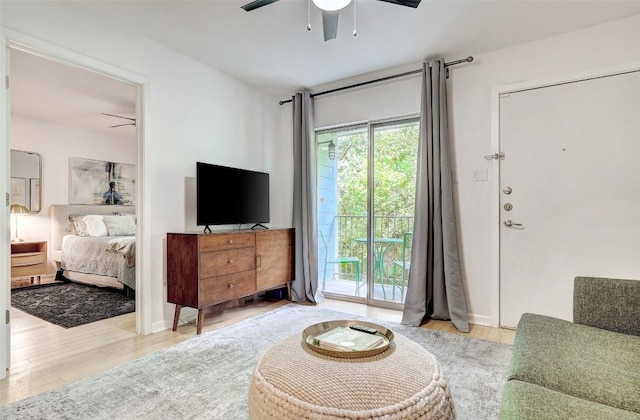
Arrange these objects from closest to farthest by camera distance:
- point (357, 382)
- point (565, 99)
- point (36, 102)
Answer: point (357, 382), point (565, 99), point (36, 102)

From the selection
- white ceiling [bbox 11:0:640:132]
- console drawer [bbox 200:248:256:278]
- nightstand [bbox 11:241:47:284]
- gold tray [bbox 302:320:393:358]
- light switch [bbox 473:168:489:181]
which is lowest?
nightstand [bbox 11:241:47:284]

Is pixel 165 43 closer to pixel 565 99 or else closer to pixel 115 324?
pixel 115 324

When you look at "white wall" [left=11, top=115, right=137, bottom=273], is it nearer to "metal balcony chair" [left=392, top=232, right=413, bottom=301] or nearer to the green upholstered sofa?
"metal balcony chair" [left=392, top=232, right=413, bottom=301]

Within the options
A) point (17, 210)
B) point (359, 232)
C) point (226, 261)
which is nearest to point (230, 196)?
point (226, 261)

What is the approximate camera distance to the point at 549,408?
94cm

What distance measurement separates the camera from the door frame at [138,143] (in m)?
2.03

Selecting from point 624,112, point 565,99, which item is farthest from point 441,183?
point 624,112

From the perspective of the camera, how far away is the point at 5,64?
6.72 ft

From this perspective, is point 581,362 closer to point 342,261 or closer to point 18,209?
point 342,261

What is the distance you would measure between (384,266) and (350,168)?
47.2 inches

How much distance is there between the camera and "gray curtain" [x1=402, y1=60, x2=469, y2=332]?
9.76 ft

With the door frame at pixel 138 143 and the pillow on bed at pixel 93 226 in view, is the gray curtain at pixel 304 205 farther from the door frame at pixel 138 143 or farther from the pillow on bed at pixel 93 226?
the pillow on bed at pixel 93 226

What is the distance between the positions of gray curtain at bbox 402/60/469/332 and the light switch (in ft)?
0.80

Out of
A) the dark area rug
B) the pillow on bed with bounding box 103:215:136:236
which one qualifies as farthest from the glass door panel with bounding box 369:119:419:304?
the pillow on bed with bounding box 103:215:136:236
